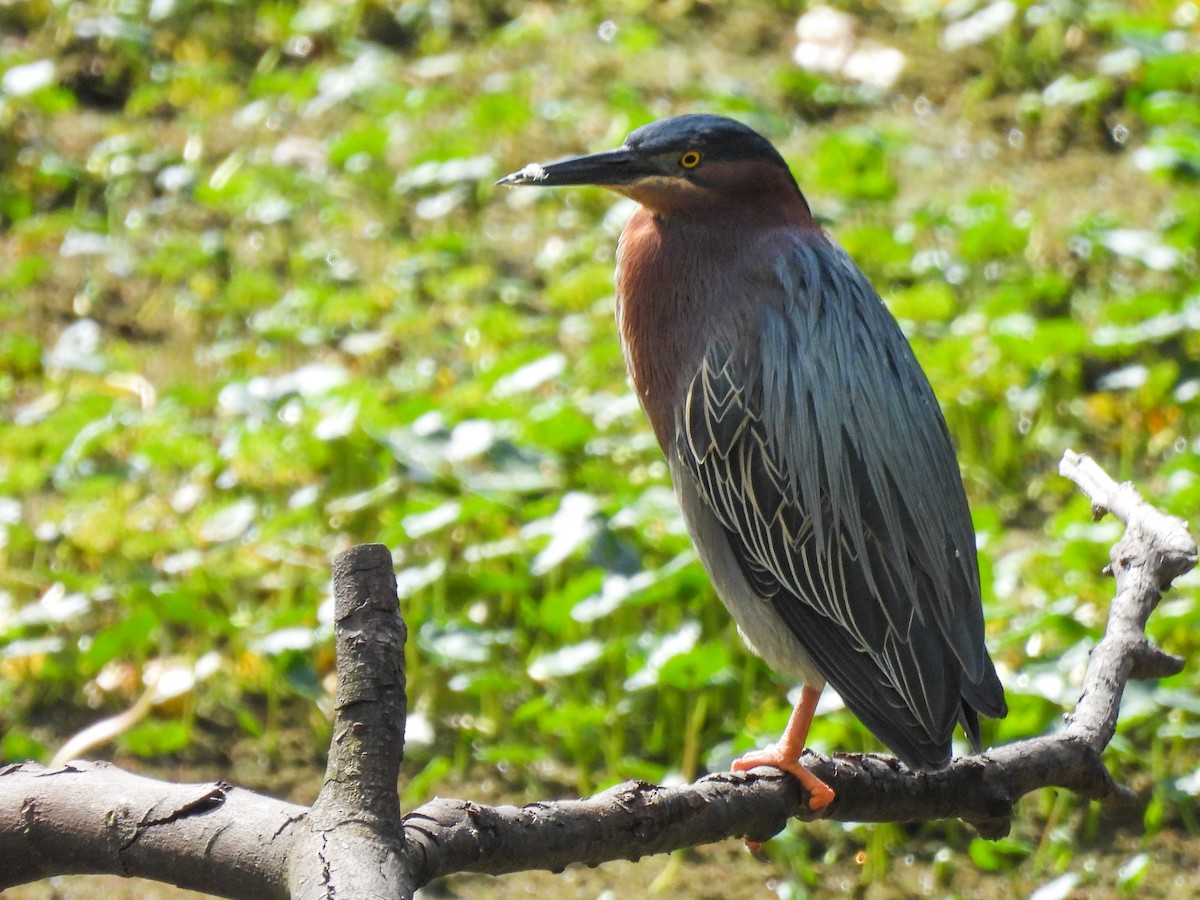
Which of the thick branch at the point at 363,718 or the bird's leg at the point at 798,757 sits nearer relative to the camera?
the thick branch at the point at 363,718

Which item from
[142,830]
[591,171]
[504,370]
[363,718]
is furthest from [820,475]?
[504,370]

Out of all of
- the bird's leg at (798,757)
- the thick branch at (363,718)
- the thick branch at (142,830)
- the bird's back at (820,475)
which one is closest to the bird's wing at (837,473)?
the bird's back at (820,475)

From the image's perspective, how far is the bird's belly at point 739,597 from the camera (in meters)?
3.05

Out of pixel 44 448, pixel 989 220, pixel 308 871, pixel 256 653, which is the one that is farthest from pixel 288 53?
pixel 308 871

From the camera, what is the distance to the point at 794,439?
9.73 feet

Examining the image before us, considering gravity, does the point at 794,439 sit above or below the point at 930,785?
above

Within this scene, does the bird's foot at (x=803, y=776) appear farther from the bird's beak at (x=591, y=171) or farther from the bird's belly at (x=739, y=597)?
the bird's beak at (x=591, y=171)

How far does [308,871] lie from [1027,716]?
2.23 metres

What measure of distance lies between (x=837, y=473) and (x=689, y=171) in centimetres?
66

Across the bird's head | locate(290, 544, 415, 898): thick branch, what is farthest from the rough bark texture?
the bird's head

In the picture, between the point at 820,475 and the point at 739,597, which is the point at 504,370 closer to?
the point at 739,597

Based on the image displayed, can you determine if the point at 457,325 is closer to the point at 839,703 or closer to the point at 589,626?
the point at 589,626

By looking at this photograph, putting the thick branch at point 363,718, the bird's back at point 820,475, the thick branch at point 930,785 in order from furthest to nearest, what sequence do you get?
the bird's back at point 820,475, the thick branch at point 930,785, the thick branch at point 363,718

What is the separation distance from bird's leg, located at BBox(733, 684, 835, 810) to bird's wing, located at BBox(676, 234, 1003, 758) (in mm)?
130
